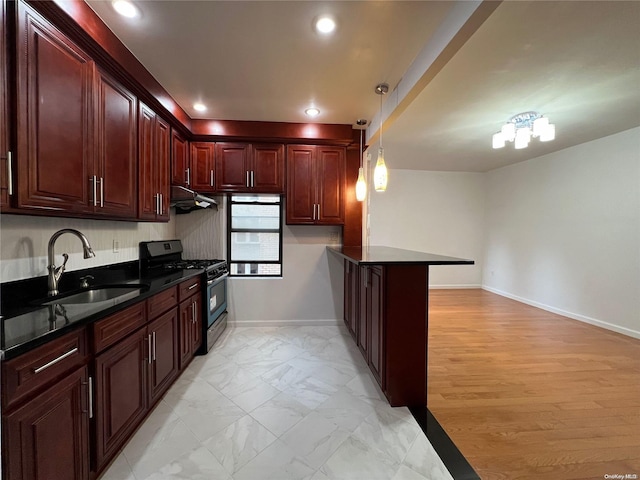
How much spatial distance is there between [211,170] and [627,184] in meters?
5.26

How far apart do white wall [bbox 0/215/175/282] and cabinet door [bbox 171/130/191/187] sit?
2.18 ft

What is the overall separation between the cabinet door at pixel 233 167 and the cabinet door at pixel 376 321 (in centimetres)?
201

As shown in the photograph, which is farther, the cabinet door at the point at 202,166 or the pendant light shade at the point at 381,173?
the cabinet door at the point at 202,166

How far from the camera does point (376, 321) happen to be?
2168mm

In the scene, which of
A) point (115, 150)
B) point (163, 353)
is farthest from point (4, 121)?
point (163, 353)

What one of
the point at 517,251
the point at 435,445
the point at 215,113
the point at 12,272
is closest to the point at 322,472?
the point at 435,445

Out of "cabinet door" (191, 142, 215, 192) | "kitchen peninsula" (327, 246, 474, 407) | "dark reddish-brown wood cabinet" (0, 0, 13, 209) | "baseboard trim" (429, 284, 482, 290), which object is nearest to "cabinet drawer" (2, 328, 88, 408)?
"dark reddish-brown wood cabinet" (0, 0, 13, 209)

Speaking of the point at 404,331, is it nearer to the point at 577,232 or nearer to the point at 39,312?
the point at 39,312

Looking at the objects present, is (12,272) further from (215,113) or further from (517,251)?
(517,251)

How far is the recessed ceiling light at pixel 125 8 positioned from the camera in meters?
1.59

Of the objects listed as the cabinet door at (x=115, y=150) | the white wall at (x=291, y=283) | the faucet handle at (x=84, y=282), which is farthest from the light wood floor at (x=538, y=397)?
the cabinet door at (x=115, y=150)

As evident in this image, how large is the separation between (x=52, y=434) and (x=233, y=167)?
9.32ft

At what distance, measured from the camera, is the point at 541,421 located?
6.05ft

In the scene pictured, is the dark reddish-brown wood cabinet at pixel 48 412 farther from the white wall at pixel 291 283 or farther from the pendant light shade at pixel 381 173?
the white wall at pixel 291 283
